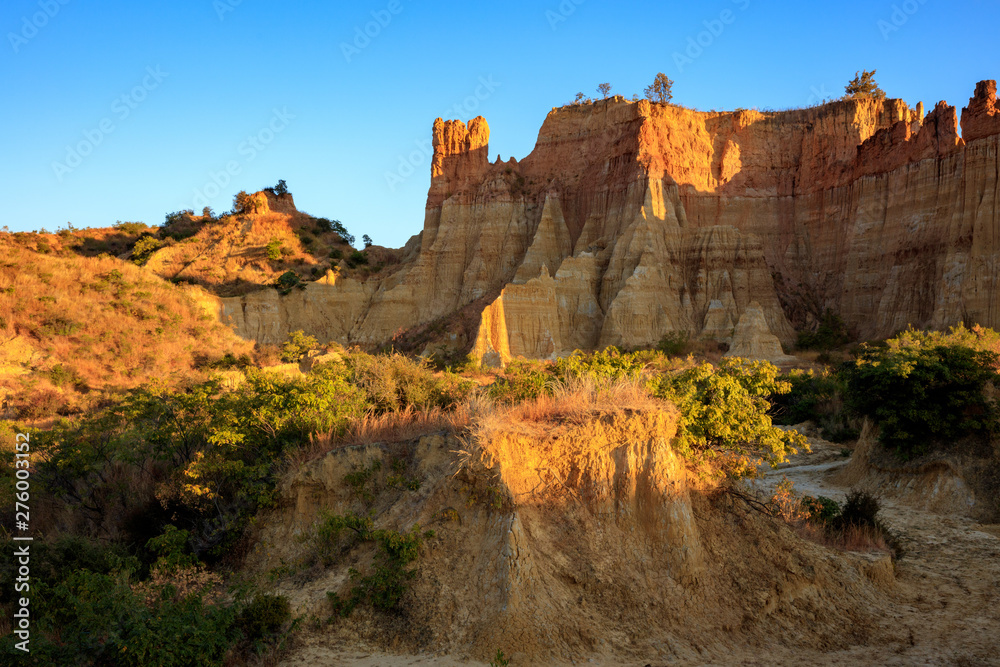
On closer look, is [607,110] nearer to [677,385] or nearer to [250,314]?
[250,314]

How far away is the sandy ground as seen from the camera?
264 inches

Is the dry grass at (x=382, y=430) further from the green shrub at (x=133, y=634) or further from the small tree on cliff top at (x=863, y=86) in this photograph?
the small tree on cliff top at (x=863, y=86)

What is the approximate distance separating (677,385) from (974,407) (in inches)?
321

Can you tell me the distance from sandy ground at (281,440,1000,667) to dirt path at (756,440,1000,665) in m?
0.01

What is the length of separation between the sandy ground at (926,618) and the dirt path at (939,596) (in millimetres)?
11

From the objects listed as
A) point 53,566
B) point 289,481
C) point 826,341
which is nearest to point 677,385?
point 289,481

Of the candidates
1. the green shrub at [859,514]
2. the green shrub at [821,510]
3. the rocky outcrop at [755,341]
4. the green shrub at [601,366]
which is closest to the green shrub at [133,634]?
the green shrub at [601,366]

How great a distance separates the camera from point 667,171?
4788 cm

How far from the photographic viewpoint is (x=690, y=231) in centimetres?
4681

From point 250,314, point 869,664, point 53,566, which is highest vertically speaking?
point 250,314

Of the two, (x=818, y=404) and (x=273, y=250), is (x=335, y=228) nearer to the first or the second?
(x=273, y=250)

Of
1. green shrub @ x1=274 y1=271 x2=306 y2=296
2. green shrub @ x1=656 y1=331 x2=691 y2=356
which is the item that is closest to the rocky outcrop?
green shrub @ x1=656 y1=331 x2=691 y2=356

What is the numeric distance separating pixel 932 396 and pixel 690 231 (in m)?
34.9

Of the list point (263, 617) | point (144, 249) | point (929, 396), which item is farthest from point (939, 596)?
point (144, 249)
